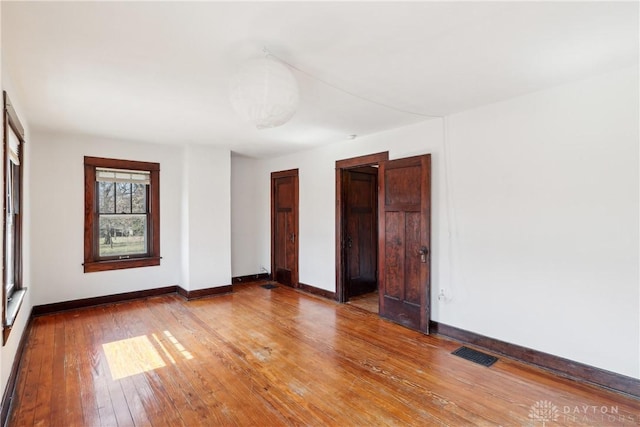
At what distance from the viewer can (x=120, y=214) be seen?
5.06m

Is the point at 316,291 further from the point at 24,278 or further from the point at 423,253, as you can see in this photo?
the point at 24,278

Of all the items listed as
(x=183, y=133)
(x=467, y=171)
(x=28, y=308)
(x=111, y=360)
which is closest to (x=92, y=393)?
(x=111, y=360)

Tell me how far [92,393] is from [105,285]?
2.77m

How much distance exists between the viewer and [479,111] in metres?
3.40

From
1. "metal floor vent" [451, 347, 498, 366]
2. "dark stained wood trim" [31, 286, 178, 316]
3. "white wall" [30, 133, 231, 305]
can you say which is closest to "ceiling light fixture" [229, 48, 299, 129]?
"metal floor vent" [451, 347, 498, 366]

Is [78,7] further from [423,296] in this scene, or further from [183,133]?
[423,296]

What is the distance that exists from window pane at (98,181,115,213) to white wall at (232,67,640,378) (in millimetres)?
4399

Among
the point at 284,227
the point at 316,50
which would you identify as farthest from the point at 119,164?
the point at 316,50

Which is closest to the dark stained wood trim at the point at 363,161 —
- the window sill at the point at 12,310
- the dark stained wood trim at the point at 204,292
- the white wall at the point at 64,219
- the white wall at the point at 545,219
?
the white wall at the point at 545,219

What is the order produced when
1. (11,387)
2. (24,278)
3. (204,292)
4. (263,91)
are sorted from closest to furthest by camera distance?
1. (263,91)
2. (11,387)
3. (24,278)
4. (204,292)

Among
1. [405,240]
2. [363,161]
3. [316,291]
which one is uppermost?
[363,161]

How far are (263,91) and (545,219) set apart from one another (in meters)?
2.69

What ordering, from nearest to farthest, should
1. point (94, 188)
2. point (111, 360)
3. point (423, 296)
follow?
1. point (111, 360)
2. point (423, 296)
3. point (94, 188)

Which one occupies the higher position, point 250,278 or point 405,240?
point 405,240
